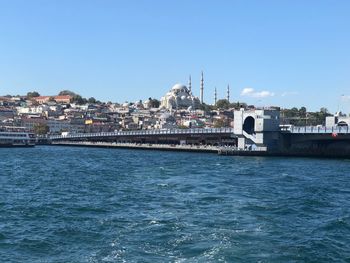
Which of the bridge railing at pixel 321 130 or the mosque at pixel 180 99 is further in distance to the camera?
the mosque at pixel 180 99

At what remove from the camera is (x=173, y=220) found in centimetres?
1792

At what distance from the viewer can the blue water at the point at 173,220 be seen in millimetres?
14094

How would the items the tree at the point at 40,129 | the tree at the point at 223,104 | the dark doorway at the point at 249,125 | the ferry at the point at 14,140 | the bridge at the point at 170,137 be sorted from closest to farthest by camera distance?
the dark doorway at the point at 249,125
the bridge at the point at 170,137
the ferry at the point at 14,140
the tree at the point at 40,129
the tree at the point at 223,104

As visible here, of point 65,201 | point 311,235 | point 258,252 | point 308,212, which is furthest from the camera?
point 65,201

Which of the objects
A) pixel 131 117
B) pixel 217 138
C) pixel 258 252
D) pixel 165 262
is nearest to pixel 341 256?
pixel 258 252

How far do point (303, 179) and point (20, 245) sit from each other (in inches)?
831

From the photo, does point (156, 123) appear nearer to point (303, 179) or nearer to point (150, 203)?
point (303, 179)

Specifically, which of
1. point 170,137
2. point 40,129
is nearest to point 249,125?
point 170,137

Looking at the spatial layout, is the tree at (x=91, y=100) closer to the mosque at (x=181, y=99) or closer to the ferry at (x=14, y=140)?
the mosque at (x=181, y=99)

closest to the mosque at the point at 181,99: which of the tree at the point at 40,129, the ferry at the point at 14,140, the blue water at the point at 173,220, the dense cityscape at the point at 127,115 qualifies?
the dense cityscape at the point at 127,115

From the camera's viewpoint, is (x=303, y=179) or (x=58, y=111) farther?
(x=58, y=111)

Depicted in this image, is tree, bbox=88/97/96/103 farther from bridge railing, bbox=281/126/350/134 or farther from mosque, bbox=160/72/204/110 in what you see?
bridge railing, bbox=281/126/350/134

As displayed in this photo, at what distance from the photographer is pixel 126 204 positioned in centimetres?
2131

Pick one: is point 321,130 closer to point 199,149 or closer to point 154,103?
point 199,149
